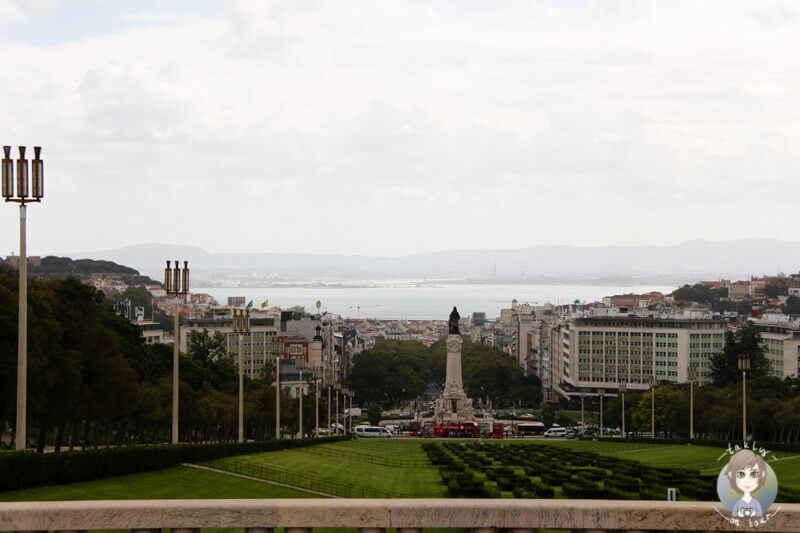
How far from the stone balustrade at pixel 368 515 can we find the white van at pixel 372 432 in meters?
84.4

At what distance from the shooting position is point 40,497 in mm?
21000

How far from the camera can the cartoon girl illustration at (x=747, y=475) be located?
7.94m

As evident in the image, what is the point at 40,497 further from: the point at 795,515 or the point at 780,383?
the point at 780,383

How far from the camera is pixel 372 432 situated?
94.1 m

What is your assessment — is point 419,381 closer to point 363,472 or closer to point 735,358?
point 735,358

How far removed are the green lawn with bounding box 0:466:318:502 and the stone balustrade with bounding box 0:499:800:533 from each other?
41.4 ft

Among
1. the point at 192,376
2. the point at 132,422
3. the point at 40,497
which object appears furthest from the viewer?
the point at 192,376

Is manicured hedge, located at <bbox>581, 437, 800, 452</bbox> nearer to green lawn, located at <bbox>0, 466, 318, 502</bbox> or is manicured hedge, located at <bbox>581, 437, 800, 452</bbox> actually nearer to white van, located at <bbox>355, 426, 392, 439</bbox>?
white van, located at <bbox>355, 426, 392, 439</bbox>

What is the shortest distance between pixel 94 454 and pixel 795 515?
20.8 meters

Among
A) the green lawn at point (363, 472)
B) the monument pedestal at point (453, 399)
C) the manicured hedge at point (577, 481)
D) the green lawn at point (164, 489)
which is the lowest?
the monument pedestal at point (453, 399)

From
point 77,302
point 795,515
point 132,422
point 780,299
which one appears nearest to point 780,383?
point 132,422
